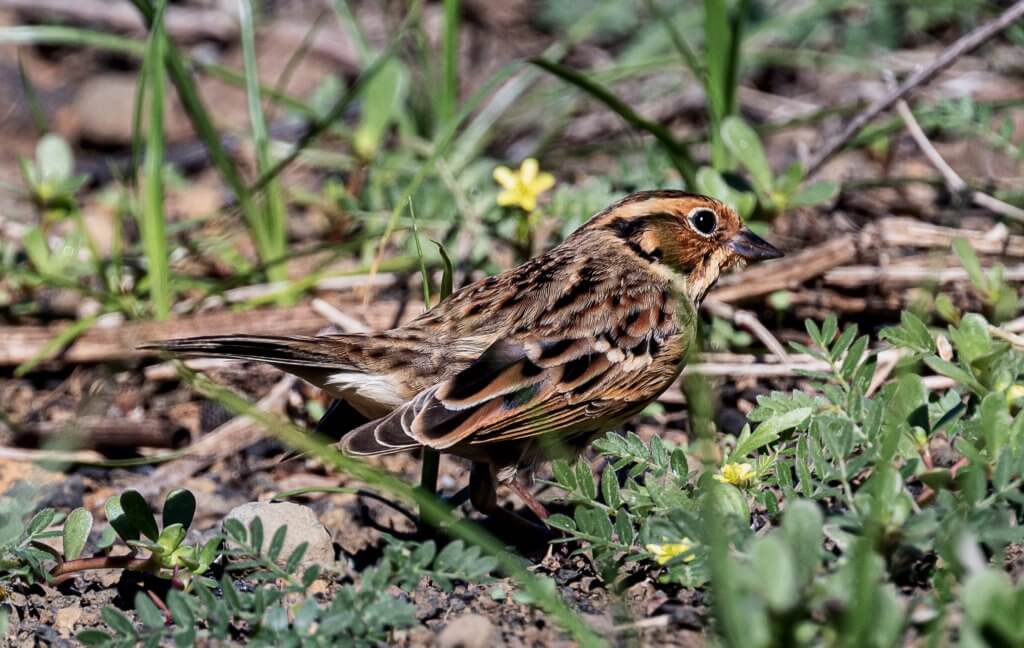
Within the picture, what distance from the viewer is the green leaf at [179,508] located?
352 centimetres

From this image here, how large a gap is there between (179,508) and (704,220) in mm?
2117

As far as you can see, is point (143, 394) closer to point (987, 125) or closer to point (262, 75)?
point (262, 75)

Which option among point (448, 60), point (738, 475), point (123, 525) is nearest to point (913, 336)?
point (738, 475)

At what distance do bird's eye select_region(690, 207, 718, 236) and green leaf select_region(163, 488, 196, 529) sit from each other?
204 centimetres

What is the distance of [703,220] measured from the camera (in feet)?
15.3

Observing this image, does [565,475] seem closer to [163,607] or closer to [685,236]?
[163,607]

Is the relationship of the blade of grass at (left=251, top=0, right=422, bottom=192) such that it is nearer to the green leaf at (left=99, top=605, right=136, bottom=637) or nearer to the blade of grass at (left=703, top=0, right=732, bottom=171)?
the blade of grass at (left=703, top=0, right=732, bottom=171)

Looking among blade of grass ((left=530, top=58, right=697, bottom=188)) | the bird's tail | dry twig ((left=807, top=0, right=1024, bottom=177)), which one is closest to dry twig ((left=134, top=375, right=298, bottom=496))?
the bird's tail

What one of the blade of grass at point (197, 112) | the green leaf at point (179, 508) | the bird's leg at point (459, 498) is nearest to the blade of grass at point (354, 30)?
the blade of grass at point (197, 112)

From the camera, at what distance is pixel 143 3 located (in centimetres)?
518

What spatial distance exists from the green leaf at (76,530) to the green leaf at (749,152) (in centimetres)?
277

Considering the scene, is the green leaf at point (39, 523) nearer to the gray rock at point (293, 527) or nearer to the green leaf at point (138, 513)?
the green leaf at point (138, 513)

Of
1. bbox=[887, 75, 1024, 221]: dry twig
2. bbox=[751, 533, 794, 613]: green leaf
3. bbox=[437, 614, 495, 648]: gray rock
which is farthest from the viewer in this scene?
bbox=[887, 75, 1024, 221]: dry twig

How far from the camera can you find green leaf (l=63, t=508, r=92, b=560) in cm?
341
